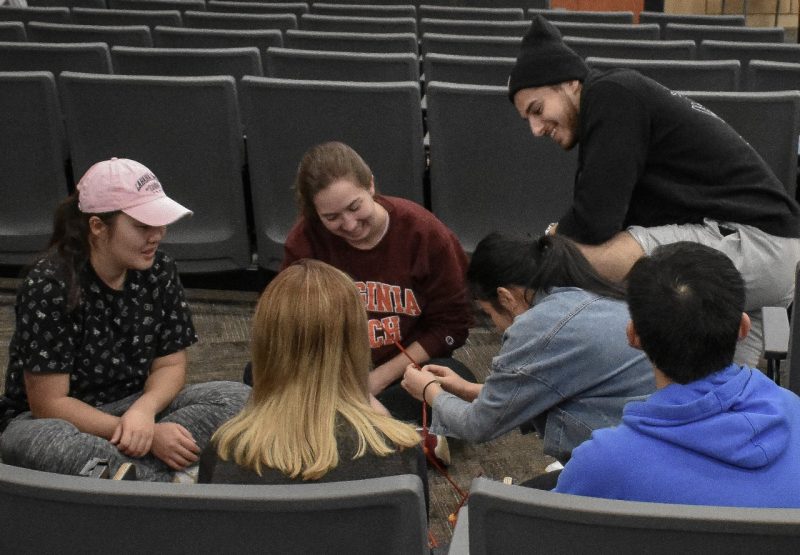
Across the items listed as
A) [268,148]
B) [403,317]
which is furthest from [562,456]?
[268,148]

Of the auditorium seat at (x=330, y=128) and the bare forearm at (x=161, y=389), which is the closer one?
the bare forearm at (x=161, y=389)

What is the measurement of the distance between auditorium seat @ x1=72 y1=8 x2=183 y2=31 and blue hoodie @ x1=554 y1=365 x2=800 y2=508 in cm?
407

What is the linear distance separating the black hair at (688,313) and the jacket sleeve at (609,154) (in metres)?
0.94

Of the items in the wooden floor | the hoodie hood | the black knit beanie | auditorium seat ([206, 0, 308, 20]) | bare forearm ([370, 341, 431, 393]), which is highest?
the black knit beanie

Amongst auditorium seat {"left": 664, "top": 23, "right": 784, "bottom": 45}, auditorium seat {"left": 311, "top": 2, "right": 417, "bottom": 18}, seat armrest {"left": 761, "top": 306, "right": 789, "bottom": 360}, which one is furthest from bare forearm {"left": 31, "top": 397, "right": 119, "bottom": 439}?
auditorium seat {"left": 311, "top": 2, "right": 417, "bottom": 18}

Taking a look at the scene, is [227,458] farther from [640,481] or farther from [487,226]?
[487,226]

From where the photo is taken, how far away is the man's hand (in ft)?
7.19

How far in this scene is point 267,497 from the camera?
3.74 feet

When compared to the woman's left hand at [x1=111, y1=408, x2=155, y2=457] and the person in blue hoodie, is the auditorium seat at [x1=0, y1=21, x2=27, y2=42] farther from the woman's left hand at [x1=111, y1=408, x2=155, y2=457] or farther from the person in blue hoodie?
the person in blue hoodie

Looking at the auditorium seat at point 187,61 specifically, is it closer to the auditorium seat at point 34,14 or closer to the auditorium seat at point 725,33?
the auditorium seat at point 34,14

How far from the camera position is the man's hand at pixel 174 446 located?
2191 millimetres

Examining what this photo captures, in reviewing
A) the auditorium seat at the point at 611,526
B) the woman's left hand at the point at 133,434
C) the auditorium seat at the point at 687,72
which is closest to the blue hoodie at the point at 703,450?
the auditorium seat at the point at 611,526

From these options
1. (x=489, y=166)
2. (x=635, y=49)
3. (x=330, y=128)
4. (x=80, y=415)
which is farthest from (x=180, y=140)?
(x=635, y=49)

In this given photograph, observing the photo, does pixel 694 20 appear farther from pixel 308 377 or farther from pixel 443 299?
pixel 308 377
